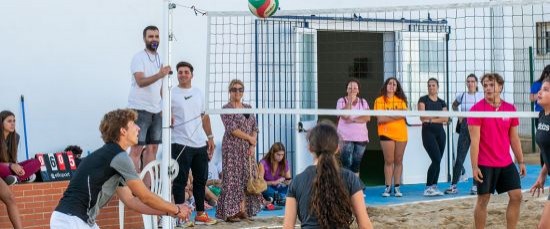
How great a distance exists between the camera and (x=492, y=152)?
848cm

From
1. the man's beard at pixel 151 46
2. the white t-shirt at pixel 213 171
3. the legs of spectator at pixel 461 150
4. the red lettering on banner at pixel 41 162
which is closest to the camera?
the red lettering on banner at pixel 41 162

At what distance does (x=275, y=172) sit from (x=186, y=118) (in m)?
2.08

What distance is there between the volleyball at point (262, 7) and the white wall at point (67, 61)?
230 cm

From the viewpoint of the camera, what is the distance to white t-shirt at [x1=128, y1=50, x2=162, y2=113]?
30.8 ft

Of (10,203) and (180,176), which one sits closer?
(10,203)

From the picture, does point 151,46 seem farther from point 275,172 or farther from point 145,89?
point 275,172

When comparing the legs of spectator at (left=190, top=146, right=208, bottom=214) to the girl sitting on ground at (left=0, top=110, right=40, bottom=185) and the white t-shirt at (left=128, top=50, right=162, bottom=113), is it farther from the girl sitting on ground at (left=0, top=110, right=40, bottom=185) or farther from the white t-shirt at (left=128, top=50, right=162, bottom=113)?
the girl sitting on ground at (left=0, top=110, right=40, bottom=185)

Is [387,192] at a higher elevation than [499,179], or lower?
lower

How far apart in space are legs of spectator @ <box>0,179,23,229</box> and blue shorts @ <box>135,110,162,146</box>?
4.71ft

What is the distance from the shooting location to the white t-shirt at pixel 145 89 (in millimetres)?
9383

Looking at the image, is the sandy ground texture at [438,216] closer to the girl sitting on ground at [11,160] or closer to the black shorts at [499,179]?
the black shorts at [499,179]

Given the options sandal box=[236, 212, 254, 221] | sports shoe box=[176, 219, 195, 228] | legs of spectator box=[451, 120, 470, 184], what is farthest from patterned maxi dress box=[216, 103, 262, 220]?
legs of spectator box=[451, 120, 470, 184]

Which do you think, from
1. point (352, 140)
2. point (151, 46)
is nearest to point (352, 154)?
point (352, 140)

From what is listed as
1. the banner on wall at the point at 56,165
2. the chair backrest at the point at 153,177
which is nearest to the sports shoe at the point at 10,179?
the banner on wall at the point at 56,165
